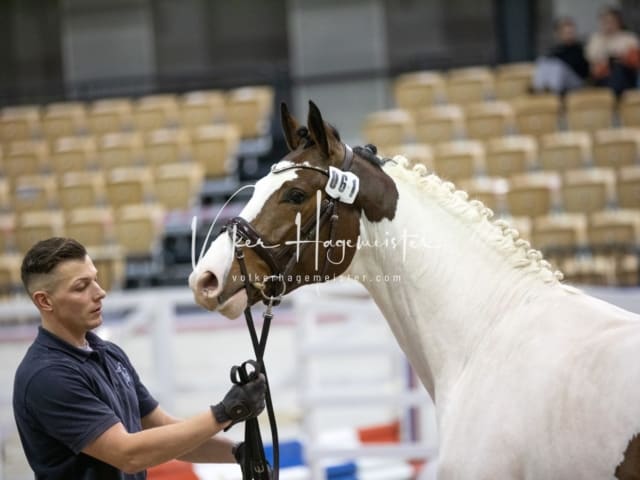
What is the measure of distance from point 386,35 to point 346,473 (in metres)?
12.1

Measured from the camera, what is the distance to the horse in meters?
2.93

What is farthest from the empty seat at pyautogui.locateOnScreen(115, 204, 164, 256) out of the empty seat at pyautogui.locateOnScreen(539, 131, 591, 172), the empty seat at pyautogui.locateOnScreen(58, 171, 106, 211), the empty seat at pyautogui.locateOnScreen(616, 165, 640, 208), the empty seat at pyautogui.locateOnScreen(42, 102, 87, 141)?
the empty seat at pyautogui.locateOnScreen(616, 165, 640, 208)

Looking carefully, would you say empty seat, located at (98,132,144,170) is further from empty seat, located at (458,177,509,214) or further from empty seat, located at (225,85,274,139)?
empty seat, located at (458,177,509,214)

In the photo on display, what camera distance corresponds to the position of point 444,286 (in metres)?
3.29

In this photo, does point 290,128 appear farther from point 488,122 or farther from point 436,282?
point 488,122

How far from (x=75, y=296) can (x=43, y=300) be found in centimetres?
10

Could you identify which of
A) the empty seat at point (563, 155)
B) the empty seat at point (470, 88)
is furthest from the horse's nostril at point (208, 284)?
the empty seat at point (470, 88)

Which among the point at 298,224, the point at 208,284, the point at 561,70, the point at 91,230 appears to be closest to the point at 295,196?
the point at 298,224

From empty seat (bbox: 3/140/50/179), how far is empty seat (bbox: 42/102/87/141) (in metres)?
0.58

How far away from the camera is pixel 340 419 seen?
8.48 metres

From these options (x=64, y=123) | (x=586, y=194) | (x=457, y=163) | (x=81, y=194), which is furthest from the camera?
(x=64, y=123)

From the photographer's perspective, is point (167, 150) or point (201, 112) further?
point (201, 112)

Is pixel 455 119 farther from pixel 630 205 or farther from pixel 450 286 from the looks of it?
pixel 450 286

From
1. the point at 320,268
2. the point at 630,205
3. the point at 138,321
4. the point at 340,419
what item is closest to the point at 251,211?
the point at 320,268
